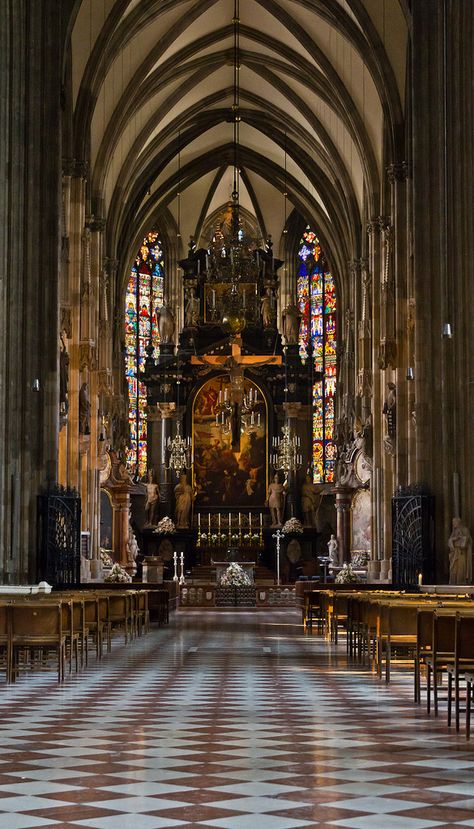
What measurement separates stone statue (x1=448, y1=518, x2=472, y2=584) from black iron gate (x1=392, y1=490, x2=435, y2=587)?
72.8 inches

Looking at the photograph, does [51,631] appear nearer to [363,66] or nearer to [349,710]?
[349,710]

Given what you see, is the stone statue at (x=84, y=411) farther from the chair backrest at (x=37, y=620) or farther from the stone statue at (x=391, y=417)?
the chair backrest at (x=37, y=620)

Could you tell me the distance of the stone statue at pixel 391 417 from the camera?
37.1 m

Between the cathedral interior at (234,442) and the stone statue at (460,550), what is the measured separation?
0.06m

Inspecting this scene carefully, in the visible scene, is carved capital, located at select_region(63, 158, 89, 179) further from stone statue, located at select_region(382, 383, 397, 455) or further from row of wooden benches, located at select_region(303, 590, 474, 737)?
row of wooden benches, located at select_region(303, 590, 474, 737)

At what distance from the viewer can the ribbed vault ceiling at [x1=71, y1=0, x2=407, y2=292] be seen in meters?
36.7

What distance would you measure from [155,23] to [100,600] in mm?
26920

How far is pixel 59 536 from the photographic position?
27.9 metres

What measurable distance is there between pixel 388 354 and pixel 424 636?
1030 inches

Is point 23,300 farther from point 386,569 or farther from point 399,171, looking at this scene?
point 386,569

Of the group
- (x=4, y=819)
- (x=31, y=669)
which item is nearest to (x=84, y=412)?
(x=31, y=669)

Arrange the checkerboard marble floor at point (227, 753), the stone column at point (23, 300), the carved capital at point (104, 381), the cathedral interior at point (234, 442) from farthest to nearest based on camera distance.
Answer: the carved capital at point (104, 381) → the stone column at point (23, 300) → the cathedral interior at point (234, 442) → the checkerboard marble floor at point (227, 753)

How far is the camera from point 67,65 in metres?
36.1

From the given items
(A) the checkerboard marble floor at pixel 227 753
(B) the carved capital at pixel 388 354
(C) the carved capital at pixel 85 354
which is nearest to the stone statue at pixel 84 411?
(C) the carved capital at pixel 85 354
